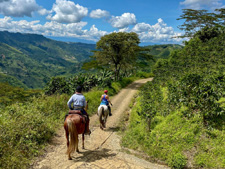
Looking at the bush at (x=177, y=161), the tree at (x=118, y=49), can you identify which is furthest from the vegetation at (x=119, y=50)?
the bush at (x=177, y=161)

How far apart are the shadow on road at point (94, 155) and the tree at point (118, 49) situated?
18742 mm

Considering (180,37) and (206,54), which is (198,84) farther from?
(180,37)

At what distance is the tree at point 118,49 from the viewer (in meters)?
24.2

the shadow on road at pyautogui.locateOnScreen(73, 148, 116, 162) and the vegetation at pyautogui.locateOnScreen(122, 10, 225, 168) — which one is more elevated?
the vegetation at pyautogui.locateOnScreen(122, 10, 225, 168)

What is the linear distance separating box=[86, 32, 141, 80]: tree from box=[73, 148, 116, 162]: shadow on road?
18.7 m

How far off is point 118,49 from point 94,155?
20.4m

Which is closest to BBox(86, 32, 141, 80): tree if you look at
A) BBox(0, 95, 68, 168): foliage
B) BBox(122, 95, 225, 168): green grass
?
BBox(0, 95, 68, 168): foliage

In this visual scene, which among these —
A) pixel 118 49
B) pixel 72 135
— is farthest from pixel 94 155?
pixel 118 49

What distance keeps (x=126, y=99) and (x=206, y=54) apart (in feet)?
34.1

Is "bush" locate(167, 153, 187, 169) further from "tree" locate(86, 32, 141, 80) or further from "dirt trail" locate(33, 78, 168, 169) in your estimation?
"tree" locate(86, 32, 141, 80)

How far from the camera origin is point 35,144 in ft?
23.7

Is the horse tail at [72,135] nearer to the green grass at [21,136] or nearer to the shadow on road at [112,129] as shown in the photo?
the green grass at [21,136]

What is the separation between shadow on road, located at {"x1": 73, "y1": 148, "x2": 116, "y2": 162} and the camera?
656 centimetres

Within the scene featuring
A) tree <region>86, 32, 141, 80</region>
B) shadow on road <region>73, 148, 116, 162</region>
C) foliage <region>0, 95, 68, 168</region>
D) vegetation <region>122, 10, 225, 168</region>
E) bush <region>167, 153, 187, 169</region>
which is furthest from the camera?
tree <region>86, 32, 141, 80</region>
